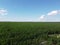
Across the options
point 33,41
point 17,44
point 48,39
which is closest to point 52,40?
point 48,39

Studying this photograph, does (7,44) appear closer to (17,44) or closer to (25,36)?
(17,44)

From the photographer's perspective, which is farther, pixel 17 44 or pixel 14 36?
pixel 14 36

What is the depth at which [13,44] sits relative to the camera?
48.0ft

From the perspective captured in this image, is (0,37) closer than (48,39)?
Yes

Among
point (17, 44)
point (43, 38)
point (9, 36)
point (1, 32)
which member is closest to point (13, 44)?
point (17, 44)

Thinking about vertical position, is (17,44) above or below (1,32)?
below

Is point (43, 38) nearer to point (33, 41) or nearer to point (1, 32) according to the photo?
point (33, 41)

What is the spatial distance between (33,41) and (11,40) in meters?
2.34

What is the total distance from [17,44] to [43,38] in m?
3.58

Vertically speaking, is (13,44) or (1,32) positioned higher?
(1,32)

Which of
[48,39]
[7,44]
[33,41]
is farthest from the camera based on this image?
[48,39]

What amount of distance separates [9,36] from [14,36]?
1.90 feet

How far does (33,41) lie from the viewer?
15.5 m

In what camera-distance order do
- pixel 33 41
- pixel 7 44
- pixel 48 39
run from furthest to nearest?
1. pixel 48 39
2. pixel 33 41
3. pixel 7 44
